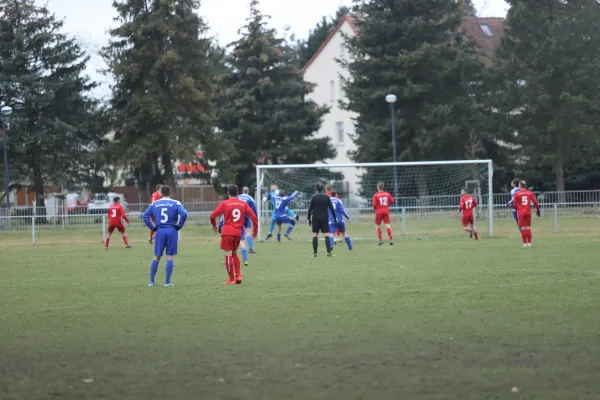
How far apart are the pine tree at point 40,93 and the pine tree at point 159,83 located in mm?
2384

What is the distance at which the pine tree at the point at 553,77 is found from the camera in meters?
48.9

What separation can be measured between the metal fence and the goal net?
0.16ft

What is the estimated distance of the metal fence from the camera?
118 feet

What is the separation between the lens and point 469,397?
702 centimetres

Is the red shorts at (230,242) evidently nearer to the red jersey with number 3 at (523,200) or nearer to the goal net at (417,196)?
the red jersey with number 3 at (523,200)

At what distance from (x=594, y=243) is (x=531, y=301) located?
15153 mm

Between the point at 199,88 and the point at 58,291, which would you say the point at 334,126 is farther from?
the point at 58,291

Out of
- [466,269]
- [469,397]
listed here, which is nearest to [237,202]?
[466,269]

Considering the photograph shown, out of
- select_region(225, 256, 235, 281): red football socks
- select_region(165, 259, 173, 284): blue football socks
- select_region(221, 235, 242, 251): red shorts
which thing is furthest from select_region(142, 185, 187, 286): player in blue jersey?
select_region(225, 256, 235, 281): red football socks

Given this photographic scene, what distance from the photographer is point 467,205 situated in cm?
3105

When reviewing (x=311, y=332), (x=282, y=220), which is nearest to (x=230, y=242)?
(x=311, y=332)

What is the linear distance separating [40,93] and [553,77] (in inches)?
1111

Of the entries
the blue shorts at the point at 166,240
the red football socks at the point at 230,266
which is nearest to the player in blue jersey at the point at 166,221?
the blue shorts at the point at 166,240

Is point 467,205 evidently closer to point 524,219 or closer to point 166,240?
point 524,219
